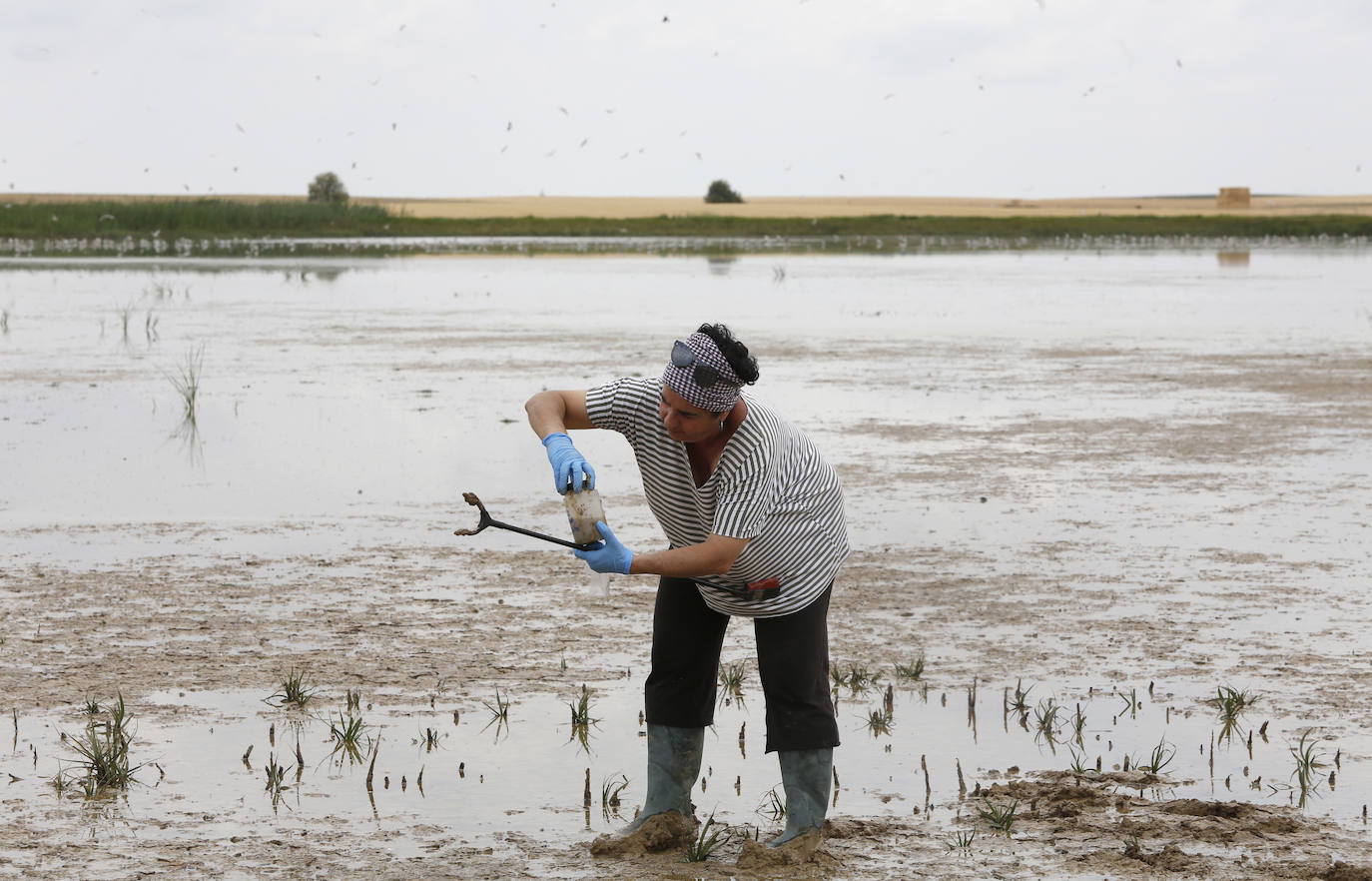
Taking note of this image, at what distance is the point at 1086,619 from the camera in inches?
277

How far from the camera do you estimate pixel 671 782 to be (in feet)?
15.9

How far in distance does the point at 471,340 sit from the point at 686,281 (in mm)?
13430

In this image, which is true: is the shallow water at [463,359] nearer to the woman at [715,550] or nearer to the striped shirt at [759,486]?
the woman at [715,550]

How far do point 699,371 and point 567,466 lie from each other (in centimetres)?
46

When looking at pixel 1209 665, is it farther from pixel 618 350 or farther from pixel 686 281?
pixel 686 281

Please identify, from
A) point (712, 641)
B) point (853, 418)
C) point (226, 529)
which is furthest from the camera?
point (853, 418)

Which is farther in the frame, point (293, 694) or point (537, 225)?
point (537, 225)

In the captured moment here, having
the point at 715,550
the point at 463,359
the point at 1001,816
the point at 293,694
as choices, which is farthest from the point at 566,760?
the point at 463,359

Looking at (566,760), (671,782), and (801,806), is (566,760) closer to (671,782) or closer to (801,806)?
(671,782)

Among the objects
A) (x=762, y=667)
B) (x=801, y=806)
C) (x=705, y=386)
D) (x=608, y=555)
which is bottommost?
(x=801, y=806)

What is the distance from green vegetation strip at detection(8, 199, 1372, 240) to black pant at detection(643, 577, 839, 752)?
49612 millimetres

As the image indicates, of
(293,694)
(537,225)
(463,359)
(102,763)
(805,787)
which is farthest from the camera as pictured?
(537,225)

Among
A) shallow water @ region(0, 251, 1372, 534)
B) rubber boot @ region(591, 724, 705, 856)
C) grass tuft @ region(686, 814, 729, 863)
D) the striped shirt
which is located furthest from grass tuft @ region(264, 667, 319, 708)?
shallow water @ region(0, 251, 1372, 534)

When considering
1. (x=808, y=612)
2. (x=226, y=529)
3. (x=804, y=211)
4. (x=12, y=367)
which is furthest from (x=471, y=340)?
(x=804, y=211)
